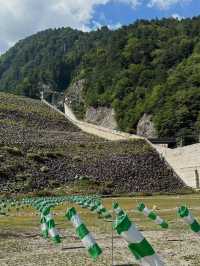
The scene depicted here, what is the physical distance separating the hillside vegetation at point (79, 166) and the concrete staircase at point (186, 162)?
909 mm

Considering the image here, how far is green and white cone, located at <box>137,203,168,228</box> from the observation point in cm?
1923

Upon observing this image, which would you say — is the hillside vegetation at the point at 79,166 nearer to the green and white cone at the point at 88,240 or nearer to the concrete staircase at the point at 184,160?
the concrete staircase at the point at 184,160

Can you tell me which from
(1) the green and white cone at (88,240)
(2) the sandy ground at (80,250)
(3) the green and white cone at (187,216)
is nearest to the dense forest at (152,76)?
(2) the sandy ground at (80,250)

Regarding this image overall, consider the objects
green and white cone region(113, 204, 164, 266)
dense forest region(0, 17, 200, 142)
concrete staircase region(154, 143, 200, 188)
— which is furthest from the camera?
dense forest region(0, 17, 200, 142)

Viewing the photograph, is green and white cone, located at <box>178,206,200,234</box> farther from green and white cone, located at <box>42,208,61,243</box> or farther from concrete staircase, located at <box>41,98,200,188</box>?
concrete staircase, located at <box>41,98,200,188</box>

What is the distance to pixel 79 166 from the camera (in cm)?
6475

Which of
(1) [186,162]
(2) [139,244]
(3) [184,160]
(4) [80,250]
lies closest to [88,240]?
(2) [139,244]

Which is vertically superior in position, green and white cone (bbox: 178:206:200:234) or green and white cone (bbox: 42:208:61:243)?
green and white cone (bbox: 178:206:200:234)

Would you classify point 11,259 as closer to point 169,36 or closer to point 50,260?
point 50,260

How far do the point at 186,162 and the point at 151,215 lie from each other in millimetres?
45988

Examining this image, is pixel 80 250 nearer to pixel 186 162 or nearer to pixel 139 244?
pixel 139 244

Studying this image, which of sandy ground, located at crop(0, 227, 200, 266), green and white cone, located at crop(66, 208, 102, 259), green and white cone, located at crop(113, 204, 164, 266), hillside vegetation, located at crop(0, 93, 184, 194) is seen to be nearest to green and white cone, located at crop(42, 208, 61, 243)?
sandy ground, located at crop(0, 227, 200, 266)

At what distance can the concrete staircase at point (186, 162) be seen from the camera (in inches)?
2505

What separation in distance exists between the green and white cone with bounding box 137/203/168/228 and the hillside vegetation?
33090 mm
